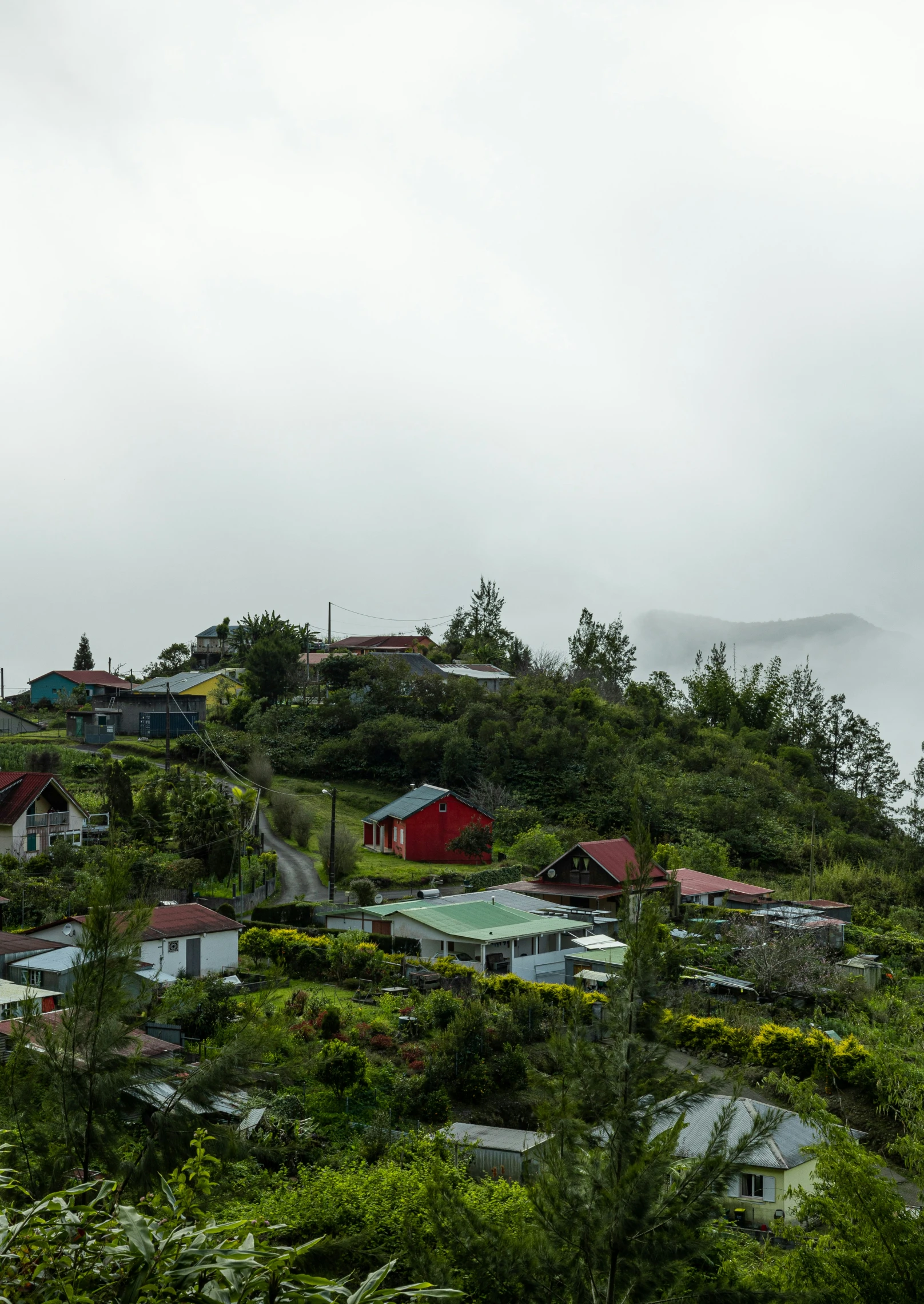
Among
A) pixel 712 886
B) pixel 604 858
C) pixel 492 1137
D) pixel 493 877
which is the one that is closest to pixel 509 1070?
pixel 492 1137

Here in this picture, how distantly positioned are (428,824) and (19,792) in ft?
50.3

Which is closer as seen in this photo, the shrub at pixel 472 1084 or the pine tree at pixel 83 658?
the shrub at pixel 472 1084

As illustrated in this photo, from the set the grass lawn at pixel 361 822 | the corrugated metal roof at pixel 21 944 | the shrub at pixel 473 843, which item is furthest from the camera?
the shrub at pixel 473 843

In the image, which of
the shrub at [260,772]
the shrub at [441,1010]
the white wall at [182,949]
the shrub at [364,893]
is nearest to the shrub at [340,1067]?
the shrub at [441,1010]

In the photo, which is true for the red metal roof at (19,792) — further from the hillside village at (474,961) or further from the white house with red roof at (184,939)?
the white house with red roof at (184,939)

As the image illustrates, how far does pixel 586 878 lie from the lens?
33.3 meters

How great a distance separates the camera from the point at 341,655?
57.4m

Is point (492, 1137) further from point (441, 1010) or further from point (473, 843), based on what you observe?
point (473, 843)

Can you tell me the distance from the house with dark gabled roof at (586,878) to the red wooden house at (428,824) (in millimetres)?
5391

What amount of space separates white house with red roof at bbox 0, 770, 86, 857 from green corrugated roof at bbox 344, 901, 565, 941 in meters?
11.0

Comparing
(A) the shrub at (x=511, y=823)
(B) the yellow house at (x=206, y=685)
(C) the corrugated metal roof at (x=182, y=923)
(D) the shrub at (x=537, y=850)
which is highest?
(B) the yellow house at (x=206, y=685)

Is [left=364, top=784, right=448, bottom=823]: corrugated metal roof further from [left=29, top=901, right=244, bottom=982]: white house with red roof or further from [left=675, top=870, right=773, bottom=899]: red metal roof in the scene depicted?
[left=29, top=901, right=244, bottom=982]: white house with red roof

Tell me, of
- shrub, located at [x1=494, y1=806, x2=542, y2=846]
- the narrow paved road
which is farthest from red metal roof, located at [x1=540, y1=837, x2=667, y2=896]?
the narrow paved road

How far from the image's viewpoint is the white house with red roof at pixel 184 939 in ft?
70.4
